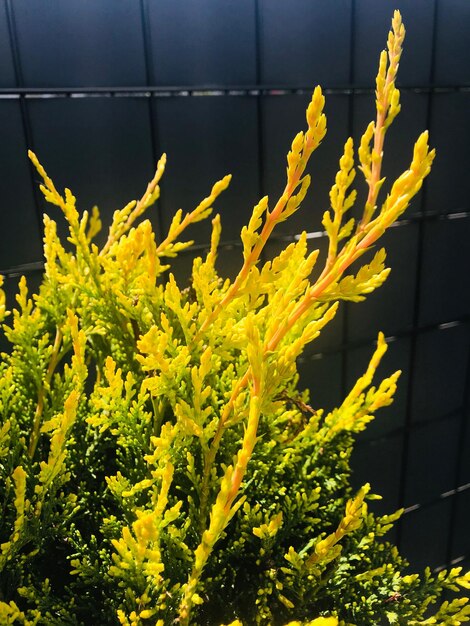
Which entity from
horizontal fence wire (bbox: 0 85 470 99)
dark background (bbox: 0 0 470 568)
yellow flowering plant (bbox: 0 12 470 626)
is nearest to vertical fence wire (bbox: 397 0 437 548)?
dark background (bbox: 0 0 470 568)

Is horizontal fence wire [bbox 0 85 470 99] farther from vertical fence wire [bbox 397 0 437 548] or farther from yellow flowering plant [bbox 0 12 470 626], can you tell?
yellow flowering plant [bbox 0 12 470 626]

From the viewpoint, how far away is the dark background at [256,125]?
2.85 metres

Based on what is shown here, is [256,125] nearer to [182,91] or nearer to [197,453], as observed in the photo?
[182,91]

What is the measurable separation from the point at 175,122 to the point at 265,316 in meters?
1.93

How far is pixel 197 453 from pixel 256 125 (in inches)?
92.6

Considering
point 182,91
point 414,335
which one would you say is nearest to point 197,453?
point 182,91

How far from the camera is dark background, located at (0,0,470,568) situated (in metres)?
2.85

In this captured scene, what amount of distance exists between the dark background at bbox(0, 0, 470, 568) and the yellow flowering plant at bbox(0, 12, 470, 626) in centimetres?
111

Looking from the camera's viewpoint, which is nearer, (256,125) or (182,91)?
(182,91)

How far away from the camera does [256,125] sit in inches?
132

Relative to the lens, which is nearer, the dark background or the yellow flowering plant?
the yellow flowering plant

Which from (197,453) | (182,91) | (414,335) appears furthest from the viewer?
(414,335)

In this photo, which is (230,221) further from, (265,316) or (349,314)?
(265,316)

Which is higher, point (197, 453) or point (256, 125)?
point (256, 125)
